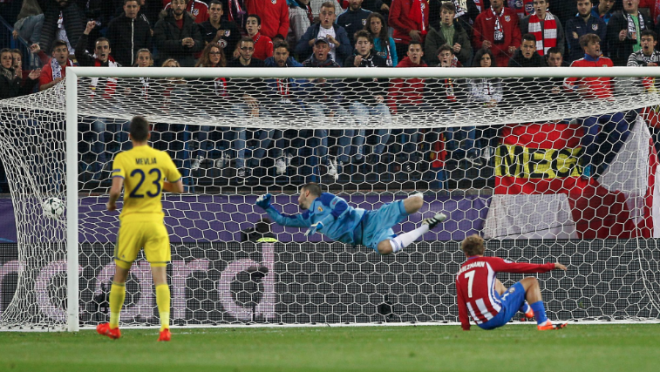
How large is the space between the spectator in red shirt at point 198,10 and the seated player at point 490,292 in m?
6.75

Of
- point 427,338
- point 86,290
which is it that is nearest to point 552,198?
point 427,338

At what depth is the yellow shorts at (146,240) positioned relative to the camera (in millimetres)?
6723

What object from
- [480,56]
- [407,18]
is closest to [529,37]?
[480,56]

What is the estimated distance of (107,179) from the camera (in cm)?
1043

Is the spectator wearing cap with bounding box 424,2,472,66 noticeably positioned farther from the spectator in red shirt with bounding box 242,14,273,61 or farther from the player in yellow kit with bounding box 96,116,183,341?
the player in yellow kit with bounding box 96,116,183,341

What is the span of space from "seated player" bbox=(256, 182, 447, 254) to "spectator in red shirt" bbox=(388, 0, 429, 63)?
16.6 ft

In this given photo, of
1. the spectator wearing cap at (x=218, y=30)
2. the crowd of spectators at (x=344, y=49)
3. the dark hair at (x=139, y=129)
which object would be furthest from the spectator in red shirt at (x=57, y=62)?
the dark hair at (x=139, y=129)

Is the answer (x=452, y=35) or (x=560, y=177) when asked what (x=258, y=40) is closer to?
(x=452, y=35)

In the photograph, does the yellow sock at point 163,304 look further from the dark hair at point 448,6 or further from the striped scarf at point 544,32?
the striped scarf at point 544,32

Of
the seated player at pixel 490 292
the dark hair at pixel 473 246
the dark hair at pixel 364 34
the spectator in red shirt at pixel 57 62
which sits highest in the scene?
the dark hair at pixel 364 34

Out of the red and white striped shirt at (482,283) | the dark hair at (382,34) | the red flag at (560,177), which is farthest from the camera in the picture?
the dark hair at (382,34)

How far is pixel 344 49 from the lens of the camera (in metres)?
12.7

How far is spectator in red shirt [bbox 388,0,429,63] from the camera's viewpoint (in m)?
13.2

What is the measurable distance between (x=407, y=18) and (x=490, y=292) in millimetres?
6596
